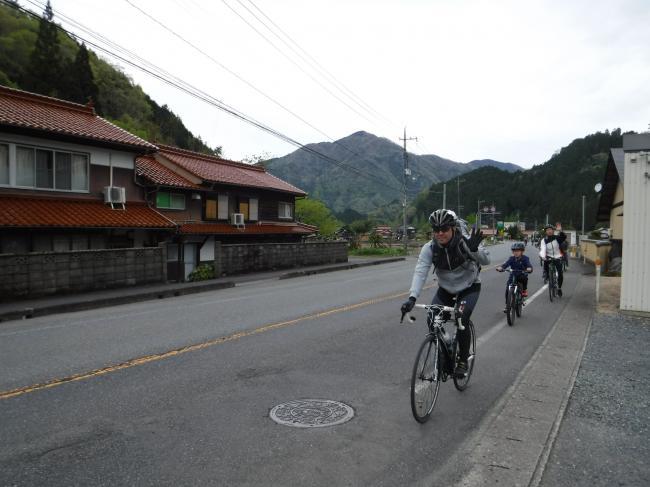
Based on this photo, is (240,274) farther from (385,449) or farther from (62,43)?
(62,43)

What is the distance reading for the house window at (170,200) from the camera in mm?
23409

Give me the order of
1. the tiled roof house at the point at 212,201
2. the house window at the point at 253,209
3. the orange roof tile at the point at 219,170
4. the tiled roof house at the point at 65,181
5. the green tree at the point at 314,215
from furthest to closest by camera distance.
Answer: the green tree at the point at 314,215
the house window at the point at 253,209
the orange roof tile at the point at 219,170
the tiled roof house at the point at 212,201
the tiled roof house at the point at 65,181

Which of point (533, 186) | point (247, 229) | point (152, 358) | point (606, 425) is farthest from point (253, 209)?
point (533, 186)

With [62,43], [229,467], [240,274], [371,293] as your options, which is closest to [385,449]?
[229,467]

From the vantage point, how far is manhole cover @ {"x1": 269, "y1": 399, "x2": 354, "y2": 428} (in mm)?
4302

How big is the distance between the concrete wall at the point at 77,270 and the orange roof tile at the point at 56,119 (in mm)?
Result: 5214

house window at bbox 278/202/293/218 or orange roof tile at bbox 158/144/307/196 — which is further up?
orange roof tile at bbox 158/144/307/196

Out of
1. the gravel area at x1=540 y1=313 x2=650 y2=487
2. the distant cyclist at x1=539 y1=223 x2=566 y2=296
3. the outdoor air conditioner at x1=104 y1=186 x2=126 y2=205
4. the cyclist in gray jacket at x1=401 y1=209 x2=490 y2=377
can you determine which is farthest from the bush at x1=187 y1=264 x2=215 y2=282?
the cyclist in gray jacket at x1=401 y1=209 x2=490 y2=377

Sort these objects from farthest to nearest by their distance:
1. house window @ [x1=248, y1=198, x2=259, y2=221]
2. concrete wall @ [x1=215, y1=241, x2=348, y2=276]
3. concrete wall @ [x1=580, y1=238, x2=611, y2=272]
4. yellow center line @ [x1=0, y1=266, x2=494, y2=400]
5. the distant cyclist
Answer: house window @ [x1=248, y1=198, x2=259, y2=221] → concrete wall @ [x1=580, y1=238, x2=611, y2=272] → concrete wall @ [x1=215, y1=241, x2=348, y2=276] → the distant cyclist → yellow center line @ [x1=0, y1=266, x2=494, y2=400]

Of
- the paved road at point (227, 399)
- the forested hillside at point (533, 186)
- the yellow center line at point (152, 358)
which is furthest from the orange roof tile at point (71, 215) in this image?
the forested hillside at point (533, 186)

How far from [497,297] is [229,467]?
36.4ft

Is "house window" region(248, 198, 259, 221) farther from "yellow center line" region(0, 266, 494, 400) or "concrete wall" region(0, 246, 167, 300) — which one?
"yellow center line" region(0, 266, 494, 400)

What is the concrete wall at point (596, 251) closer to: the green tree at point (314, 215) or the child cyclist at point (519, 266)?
the child cyclist at point (519, 266)

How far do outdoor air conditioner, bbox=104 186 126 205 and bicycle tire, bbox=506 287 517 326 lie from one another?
52.9 ft
